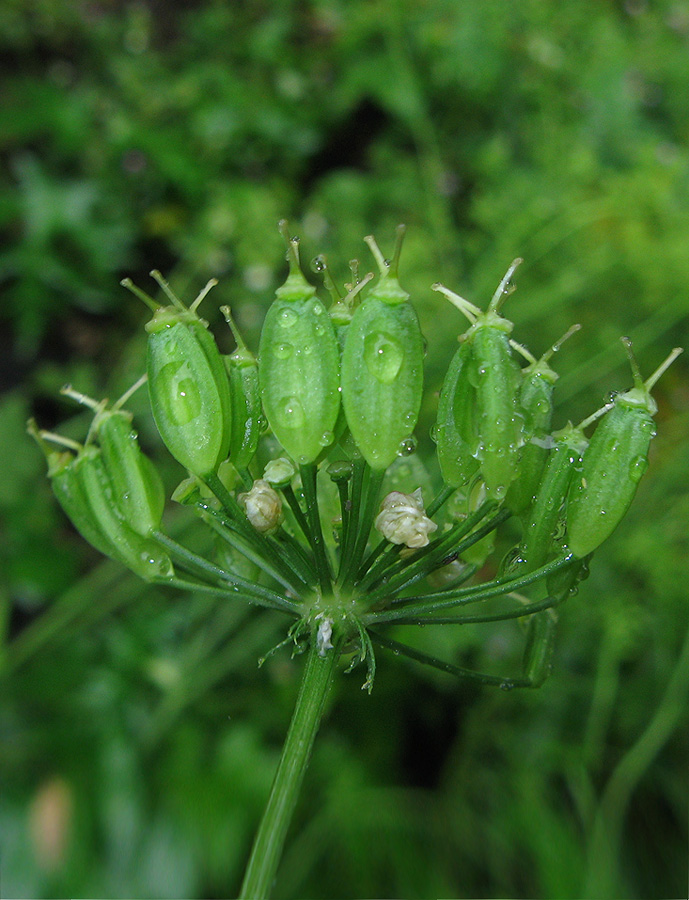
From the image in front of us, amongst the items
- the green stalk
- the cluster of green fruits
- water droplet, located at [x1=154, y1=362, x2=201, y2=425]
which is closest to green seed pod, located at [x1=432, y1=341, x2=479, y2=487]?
the cluster of green fruits

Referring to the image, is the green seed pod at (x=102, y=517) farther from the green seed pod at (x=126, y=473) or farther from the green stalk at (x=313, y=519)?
the green stalk at (x=313, y=519)

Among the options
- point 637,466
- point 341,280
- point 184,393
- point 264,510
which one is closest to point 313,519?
point 264,510

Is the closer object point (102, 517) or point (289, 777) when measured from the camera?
point (289, 777)

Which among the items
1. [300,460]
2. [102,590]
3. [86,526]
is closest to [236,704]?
[102,590]

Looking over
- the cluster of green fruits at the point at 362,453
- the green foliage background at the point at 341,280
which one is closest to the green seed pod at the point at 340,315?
the cluster of green fruits at the point at 362,453

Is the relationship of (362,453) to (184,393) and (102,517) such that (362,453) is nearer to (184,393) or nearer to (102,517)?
(184,393)

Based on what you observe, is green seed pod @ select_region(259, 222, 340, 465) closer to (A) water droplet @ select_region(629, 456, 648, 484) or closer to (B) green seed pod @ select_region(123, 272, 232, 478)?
(B) green seed pod @ select_region(123, 272, 232, 478)
